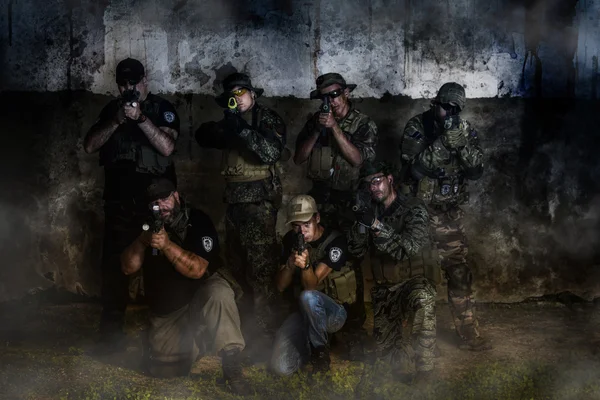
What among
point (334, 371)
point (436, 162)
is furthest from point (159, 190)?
point (436, 162)

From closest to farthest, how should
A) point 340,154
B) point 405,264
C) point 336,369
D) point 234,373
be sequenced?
point 234,373, point 336,369, point 405,264, point 340,154

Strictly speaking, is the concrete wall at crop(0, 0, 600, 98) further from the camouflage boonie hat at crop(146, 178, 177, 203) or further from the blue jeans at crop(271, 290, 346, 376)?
the blue jeans at crop(271, 290, 346, 376)

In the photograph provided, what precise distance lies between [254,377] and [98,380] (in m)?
1.22

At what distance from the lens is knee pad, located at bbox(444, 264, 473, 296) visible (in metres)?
8.38

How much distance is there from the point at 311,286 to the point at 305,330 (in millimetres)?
365

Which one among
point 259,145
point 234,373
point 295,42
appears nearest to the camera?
point 234,373

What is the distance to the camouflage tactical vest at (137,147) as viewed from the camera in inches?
333

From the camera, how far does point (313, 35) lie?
9.52 m

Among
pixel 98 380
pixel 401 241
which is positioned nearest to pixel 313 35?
pixel 401 241

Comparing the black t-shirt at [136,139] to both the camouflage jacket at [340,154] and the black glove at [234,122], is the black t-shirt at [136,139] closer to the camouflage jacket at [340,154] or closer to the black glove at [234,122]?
the black glove at [234,122]

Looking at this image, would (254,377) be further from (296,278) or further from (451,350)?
(451,350)

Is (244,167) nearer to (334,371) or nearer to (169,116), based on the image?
(169,116)

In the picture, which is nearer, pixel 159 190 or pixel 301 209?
pixel 159 190

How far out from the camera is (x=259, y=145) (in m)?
8.38
